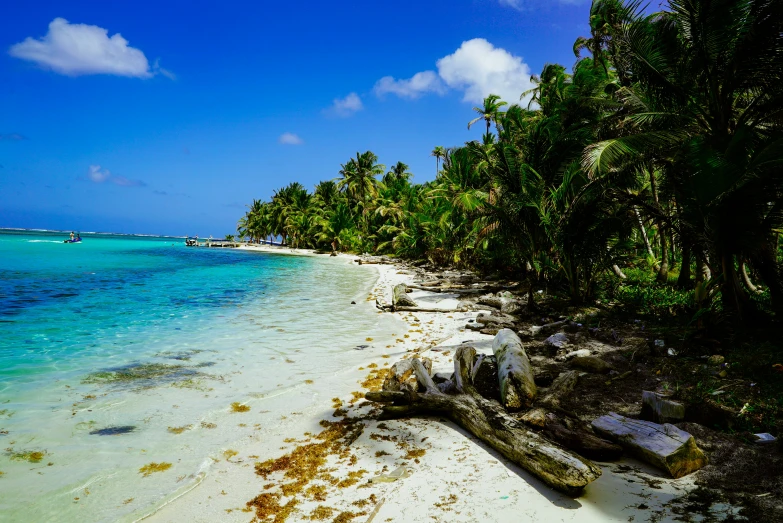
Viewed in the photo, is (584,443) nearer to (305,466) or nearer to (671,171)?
(305,466)

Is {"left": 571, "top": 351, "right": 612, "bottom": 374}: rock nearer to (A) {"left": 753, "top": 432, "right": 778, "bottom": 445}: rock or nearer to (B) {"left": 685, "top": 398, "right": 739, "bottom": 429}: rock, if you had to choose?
(B) {"left": 685, "top": 398, "right": 739, "bottom": 429}: rock

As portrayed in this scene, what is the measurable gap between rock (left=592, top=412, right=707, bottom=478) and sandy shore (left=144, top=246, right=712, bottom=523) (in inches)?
4.5

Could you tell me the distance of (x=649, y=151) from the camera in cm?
878

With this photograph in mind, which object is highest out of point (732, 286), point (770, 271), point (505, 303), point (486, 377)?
point (770, 271)

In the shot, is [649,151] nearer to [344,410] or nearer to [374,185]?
[344,410]

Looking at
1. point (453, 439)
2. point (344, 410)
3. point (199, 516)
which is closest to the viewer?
point (199, 516)

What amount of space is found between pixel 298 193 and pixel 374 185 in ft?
62.7

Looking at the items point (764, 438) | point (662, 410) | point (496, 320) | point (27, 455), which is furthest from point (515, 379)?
point (27, 455)

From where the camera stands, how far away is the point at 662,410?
13.7ft

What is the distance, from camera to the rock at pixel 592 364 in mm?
5828

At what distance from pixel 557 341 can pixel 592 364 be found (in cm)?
152

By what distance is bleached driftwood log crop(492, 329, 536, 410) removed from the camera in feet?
15.8

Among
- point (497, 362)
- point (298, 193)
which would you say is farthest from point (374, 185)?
point (497, 362)

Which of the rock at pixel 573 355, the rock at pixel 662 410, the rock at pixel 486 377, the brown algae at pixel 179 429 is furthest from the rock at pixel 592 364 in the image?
the brown algae at pixel 179 429
